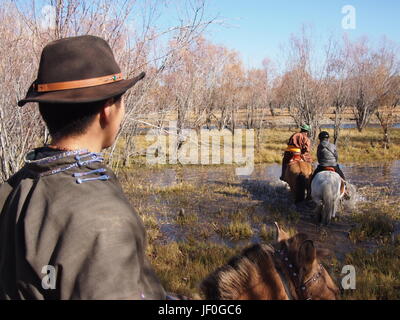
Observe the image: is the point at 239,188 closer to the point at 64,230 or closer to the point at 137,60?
the point at 137,60

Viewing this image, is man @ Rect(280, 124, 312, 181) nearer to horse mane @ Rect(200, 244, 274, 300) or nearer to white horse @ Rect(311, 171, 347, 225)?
white horse @ Rect(311, 171, 347, 225)

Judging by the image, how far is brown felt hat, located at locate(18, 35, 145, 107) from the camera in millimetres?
1156

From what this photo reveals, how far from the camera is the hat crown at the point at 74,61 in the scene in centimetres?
118

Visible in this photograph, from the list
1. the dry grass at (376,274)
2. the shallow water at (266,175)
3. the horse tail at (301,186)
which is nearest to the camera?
the dry grass at (376,274)

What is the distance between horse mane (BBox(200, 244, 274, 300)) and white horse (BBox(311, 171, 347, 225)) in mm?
5931

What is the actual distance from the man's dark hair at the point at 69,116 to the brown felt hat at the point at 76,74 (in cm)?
4

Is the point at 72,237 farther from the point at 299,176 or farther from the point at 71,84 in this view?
the point at 299,176

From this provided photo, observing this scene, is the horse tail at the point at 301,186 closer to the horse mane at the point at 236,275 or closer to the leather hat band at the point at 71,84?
the horse mane at the point at 236,275

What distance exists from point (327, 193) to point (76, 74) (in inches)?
285

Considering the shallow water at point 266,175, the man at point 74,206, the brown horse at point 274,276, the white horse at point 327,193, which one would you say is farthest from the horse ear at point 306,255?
the shallow water at point 266,175

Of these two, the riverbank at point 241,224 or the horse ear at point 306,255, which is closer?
the horse ear at point 306,255

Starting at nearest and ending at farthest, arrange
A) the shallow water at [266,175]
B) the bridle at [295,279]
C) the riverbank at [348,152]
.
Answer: the bridle at [295,279]
the shallow water at [266,175]
the riverbank at [348,152]

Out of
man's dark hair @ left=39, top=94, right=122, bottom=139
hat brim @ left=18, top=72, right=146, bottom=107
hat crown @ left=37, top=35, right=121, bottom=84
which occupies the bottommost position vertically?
man's dark hair @ left=39, top=94, right=122, bottom=139

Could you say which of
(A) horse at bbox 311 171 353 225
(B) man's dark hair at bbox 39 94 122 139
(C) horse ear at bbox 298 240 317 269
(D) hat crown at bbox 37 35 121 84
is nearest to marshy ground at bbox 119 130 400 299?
(A) horse at bbox 311 171 353 225
